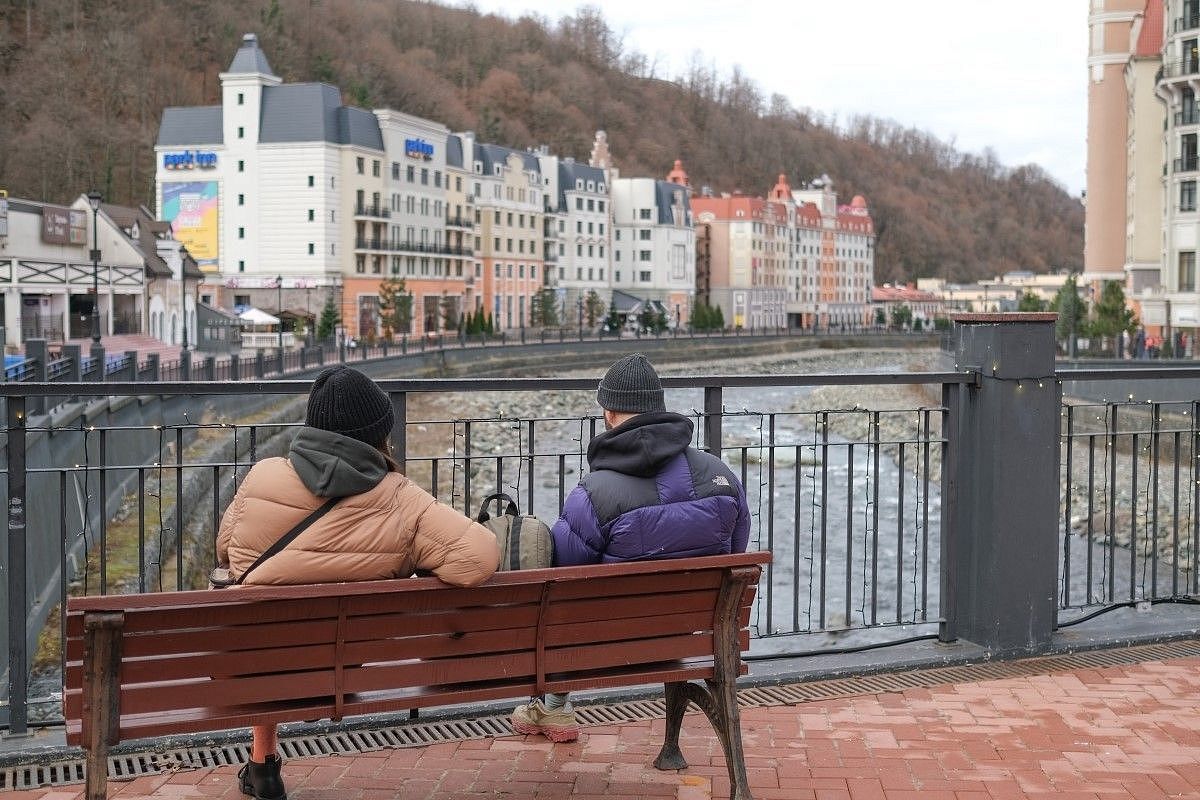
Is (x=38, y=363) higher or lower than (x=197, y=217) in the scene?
lower

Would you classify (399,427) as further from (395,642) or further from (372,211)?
(372,211)

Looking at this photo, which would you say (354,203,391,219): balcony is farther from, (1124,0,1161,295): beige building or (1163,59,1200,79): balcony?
(1163,59,1200,79): balcony

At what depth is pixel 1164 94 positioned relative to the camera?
48531 mm

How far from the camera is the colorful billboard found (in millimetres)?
64312

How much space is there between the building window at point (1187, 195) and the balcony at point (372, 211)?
35.7 metres

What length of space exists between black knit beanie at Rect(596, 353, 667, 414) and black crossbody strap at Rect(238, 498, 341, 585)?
2.90ft

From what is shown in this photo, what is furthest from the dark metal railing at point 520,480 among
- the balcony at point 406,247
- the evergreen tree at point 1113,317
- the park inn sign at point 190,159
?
the park inn sign at point 190,159

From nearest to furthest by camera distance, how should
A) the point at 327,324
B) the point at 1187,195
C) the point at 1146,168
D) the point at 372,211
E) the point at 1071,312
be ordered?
the point at 1187,195
the point at 1071,312
the point at 1146,168
the point at 327,324
the point at 372,211

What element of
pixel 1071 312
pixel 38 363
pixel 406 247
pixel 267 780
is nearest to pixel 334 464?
pixel 267 780

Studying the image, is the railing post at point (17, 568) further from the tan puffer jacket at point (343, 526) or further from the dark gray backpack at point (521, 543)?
the dark gray backpack at point (521, 543)

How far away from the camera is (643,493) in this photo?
4117mm

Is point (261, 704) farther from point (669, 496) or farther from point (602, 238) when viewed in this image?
point (602, 238)

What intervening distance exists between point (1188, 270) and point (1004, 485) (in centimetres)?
4604

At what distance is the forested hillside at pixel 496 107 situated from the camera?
9131 cm
